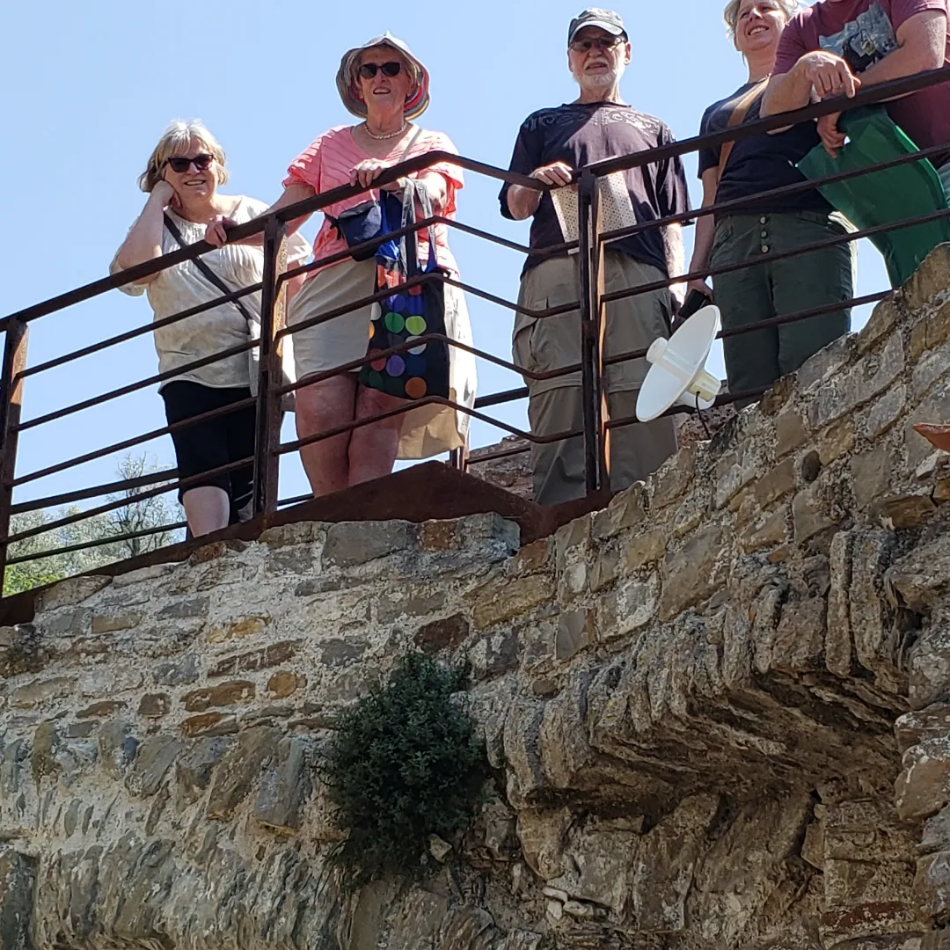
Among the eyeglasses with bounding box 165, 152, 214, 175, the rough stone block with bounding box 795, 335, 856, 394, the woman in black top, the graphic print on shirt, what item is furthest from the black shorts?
the rough stone block with bounding box 795, 335, 856, 394

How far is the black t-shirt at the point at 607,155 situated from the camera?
572 centimetres

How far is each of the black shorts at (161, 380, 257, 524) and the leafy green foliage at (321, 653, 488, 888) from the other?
1396 mm

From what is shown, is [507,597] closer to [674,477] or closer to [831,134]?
[674,477]

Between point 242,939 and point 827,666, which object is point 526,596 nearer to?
point 242,939

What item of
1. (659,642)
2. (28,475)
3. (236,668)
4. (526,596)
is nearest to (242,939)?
(236,668)

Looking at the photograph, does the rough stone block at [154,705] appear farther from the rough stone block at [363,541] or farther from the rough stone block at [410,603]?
the rough stone block at [410,603]

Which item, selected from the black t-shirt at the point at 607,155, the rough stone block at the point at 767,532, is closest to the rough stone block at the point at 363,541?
the black t-shirt at the point at 607,155

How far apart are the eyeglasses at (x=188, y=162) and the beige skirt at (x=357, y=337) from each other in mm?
707

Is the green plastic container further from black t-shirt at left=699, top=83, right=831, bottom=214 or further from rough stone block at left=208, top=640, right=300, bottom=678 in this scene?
rough stone block at left=208, top=640, right=300, bottom=678

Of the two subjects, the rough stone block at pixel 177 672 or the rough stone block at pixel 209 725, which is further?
the rough stone block at pixel 177 672

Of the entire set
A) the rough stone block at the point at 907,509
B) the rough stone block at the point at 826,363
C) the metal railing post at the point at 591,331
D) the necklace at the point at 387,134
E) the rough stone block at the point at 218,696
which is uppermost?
the necklace at the point at 387,134

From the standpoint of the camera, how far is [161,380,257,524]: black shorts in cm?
596

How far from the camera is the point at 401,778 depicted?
4.70 metres

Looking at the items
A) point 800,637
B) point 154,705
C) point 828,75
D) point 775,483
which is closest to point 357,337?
point 154,705
